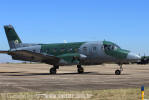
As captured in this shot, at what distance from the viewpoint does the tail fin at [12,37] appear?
39.4 m

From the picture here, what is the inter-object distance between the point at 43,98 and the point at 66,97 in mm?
1110

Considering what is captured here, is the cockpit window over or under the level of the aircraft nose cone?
over

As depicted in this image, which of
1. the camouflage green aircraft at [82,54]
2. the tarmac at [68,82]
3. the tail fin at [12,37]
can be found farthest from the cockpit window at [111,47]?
the tail fin at [12,37]

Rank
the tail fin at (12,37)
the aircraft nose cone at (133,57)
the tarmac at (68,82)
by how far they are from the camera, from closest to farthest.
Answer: the tarmac at (68,82) < the aircraft nose cone at (133,57) < the tail fin at (12,37)

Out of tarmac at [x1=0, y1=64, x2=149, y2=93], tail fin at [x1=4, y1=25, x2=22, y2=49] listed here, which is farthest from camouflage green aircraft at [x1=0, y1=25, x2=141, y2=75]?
tail fin at [x1=4, y1=25, x2=22, y2=49]

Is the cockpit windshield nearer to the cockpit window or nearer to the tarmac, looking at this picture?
the cockpit window

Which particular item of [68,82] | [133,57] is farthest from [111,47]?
[68,82]

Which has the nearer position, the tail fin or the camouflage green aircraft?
the camouflage green aircraft

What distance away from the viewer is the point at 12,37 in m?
39.6

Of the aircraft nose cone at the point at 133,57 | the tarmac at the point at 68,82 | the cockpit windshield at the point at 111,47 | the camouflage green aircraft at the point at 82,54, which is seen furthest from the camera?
the cockpit windshield at the point at 111,47

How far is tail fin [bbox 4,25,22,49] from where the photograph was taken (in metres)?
39.4

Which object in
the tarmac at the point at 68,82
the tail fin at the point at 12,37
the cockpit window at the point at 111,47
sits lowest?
the tarmac at the point at 68,82

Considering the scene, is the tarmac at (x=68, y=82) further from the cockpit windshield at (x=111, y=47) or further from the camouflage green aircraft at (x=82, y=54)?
the cockpit windshield at (x=111, y=47)

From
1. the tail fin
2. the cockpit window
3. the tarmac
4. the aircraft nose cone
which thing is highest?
the tail fin
